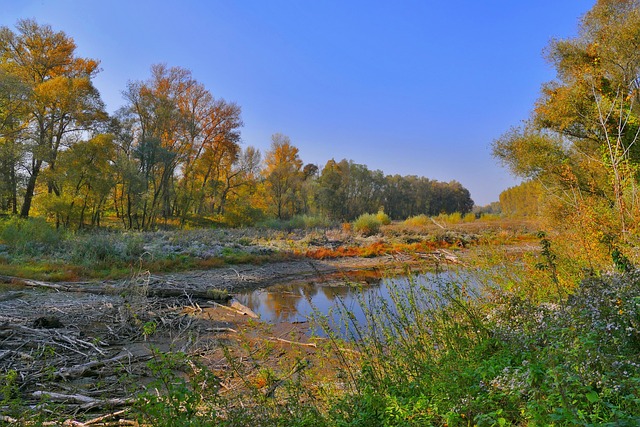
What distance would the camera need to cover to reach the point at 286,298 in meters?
11.7

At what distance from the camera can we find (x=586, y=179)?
1315 centimetres

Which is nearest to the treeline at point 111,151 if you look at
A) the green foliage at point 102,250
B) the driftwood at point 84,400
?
the green foliage at point 102,250

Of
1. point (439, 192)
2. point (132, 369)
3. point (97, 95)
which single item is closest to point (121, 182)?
point (97, 95)

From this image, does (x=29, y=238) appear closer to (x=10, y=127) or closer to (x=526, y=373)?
(x=10, y=127)

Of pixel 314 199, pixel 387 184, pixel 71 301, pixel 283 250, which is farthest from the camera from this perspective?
pixel 387 184

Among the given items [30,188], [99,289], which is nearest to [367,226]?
[99,289]

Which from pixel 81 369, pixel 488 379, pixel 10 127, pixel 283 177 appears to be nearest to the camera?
pixel 488 379

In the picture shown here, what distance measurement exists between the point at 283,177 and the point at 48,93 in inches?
1015

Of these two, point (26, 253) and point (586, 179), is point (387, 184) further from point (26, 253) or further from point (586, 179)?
point (26, 253)

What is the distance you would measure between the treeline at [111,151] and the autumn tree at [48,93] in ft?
0.21

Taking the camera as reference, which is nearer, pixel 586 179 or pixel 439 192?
pixel 586 179

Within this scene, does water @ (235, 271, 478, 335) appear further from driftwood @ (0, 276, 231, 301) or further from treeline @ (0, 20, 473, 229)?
treeline @ (0, 20, 473, 229)

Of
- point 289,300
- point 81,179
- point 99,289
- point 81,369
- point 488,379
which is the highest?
point 81,179

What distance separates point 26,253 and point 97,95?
17212 mm
